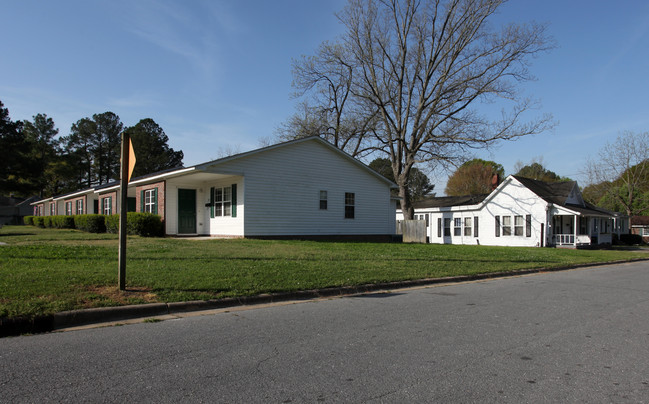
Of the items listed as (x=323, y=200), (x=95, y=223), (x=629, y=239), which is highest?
(x=323, y=200)

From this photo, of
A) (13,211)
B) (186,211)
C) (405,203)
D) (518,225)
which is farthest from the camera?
(13,211)

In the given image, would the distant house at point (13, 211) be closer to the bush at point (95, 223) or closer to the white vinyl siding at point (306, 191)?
the bush at point (95, 223)

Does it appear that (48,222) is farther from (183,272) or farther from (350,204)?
(183,272)

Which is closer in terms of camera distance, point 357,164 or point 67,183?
point 357,164

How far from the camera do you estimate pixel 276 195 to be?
2070 cm

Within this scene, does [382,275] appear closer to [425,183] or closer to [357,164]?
[357,164]

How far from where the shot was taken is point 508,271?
12.9m

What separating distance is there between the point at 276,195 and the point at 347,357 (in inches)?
643

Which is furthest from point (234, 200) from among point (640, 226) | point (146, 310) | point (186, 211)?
point (640, 226)

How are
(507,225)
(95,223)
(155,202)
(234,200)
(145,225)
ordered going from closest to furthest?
(145,225) < (234,200) < (155,202) < (95,223) < (507,225)

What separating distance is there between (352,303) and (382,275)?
266 cm

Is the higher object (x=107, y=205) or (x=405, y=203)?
(x=405, y=203)

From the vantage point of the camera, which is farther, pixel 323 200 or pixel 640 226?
pixel 640 226

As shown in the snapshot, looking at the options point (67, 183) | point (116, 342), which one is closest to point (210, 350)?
point (116, 342)
